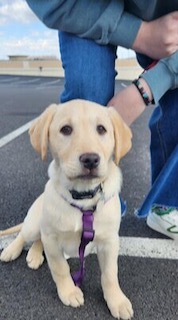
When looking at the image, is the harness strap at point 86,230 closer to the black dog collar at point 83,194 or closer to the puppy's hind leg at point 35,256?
the black dog collar at point 83,194

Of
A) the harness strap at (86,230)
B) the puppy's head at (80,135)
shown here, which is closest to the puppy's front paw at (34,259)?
the harness strap at (86,230)

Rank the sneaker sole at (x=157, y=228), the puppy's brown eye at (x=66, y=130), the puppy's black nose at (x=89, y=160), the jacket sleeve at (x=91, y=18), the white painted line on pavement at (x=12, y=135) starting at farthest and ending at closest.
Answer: the white painted line on pavement at (x=12, y=135)
the sneaker sole at (x=157, y=228)
the jacket sleeve at (x=91, y=18)
the puppy's brown eye at (x=66, y=130)
the puppy's black nose at (x=89, y=160)

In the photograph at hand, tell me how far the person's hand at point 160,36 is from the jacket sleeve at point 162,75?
0.14ft

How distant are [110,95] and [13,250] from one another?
30.4 inches

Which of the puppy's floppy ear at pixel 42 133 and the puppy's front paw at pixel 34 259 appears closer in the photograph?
the puppy's floppy ear at pixel 42 133

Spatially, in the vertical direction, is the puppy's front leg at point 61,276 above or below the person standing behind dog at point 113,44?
below

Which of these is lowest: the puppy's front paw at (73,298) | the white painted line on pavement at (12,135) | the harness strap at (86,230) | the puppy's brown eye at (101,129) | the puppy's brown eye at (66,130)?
the white painted line on pavement at (12,135)

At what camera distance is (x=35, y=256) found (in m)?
1.72

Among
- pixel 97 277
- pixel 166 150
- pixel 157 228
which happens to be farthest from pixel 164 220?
pixel 97 277

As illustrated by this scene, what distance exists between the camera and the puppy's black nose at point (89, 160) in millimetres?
1300

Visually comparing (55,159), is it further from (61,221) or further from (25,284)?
(25,284)

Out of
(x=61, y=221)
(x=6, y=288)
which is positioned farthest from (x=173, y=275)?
(x=6, y=288)

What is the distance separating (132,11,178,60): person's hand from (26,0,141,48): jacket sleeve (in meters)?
0.03

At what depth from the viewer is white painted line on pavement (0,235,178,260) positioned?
1784mm
